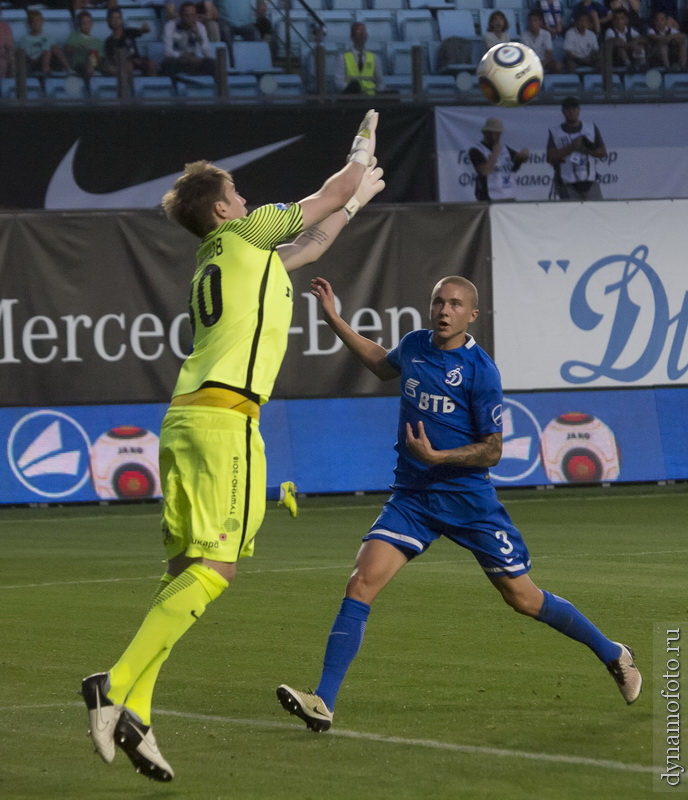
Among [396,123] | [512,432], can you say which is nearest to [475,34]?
[396,123]

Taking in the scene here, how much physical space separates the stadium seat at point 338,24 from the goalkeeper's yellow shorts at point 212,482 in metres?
15.7

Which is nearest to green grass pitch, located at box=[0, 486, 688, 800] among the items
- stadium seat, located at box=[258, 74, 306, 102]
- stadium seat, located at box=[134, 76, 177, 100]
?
stadium seat, located at box=[258, 74, 306, 102]

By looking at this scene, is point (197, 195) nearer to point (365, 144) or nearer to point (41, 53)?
point (365, 144)

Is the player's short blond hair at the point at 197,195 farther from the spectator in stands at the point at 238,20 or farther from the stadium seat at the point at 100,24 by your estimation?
the spectator in stands at the point at 238,20

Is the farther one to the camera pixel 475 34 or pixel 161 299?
pixel 475 34

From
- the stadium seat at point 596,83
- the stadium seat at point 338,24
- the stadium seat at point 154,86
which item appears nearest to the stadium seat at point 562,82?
the stadium seat at point 596,83

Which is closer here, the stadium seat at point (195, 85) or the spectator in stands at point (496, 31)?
the stadium seat at point (195, 85)

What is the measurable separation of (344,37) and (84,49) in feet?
12.2

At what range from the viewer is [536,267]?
1736cm

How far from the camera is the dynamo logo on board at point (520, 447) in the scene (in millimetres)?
16969

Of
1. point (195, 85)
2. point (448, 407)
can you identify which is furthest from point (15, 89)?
point (448, 407)

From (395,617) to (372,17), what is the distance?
47.0 ft

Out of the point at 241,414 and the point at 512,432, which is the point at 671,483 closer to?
the point at 512,432

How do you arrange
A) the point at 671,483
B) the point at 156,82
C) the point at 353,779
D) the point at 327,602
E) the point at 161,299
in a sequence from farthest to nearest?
the point at 156,82 → the point at 671,483 → the point at 161,299 → the point at 327,602 → the point at 353,779
